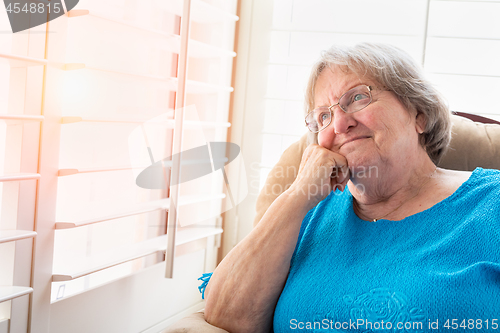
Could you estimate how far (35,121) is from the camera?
1.42 metres

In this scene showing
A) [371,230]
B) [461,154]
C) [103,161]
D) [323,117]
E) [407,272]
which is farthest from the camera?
[103,161]

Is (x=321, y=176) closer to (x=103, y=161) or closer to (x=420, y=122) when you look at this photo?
(x=420, y=122)

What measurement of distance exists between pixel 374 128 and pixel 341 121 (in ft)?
0.33

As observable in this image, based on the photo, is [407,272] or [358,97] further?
[358,97]

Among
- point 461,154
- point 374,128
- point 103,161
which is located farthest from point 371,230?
point 103,161

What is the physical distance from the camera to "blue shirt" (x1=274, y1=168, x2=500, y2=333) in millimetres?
1023

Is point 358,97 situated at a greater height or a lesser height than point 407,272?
greater

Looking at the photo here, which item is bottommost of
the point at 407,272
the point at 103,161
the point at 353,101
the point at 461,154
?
the point at 407,272

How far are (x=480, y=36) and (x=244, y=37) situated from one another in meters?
1.31

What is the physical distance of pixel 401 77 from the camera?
1.32 metres

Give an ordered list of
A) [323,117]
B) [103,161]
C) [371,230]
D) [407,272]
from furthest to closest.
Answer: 1. [103,161]
2. [323,117]
3. [371,230]
4. [407,272]

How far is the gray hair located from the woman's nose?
0.13 meters

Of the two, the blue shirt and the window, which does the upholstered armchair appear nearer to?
the blue shirt

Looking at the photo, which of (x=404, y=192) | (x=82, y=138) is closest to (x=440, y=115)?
(x=404, y=192)
